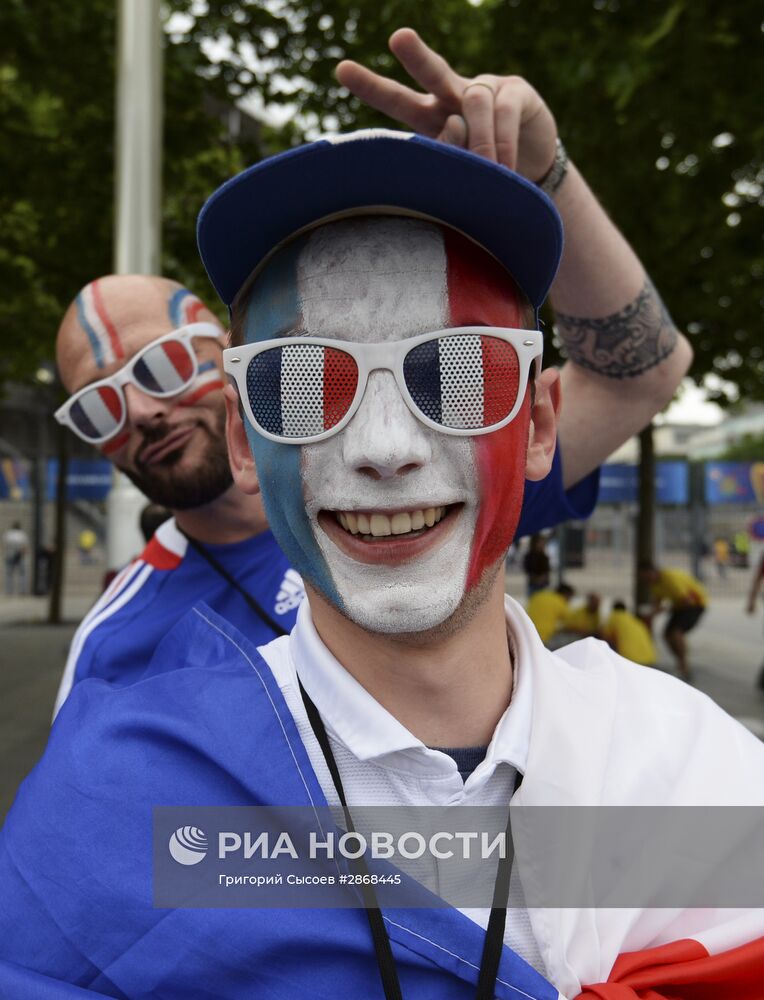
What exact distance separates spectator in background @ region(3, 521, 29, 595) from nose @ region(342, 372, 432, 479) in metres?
21.1

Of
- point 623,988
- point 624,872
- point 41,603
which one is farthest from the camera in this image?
point 41,603

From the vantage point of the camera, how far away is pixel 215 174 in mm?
9352

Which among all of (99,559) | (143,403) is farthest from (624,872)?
(99,559)

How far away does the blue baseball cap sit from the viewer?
1223 millimetres

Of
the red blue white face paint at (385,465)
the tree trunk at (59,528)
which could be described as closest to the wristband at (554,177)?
the red blue white face paint at (385,465)

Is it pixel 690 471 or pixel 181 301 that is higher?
pixel 181 301

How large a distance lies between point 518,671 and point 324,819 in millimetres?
368

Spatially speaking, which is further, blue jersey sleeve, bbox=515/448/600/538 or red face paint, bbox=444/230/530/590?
blue jersey sleeve, bbox=515/448/600/538

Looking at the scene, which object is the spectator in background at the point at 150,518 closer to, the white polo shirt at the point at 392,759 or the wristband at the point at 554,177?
the wristband at the point at 554,177

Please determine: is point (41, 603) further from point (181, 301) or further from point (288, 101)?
point (181, 301)

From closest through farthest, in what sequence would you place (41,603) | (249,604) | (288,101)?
(249,604)
(288,101)
(41,603)

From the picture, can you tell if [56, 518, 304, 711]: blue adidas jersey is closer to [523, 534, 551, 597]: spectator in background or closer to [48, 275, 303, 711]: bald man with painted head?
[48, 275, 303, 711]: bald man with painted head

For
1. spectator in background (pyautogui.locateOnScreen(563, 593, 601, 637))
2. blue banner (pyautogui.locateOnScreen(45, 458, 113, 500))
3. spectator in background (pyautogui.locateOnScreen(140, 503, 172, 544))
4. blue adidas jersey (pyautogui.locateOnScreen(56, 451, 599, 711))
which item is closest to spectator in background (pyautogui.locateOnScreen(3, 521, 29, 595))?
blue banner (pyautogui.locateOnScreen(45, 458, 113, 500))

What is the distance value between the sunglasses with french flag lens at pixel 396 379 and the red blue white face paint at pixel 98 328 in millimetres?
1066
